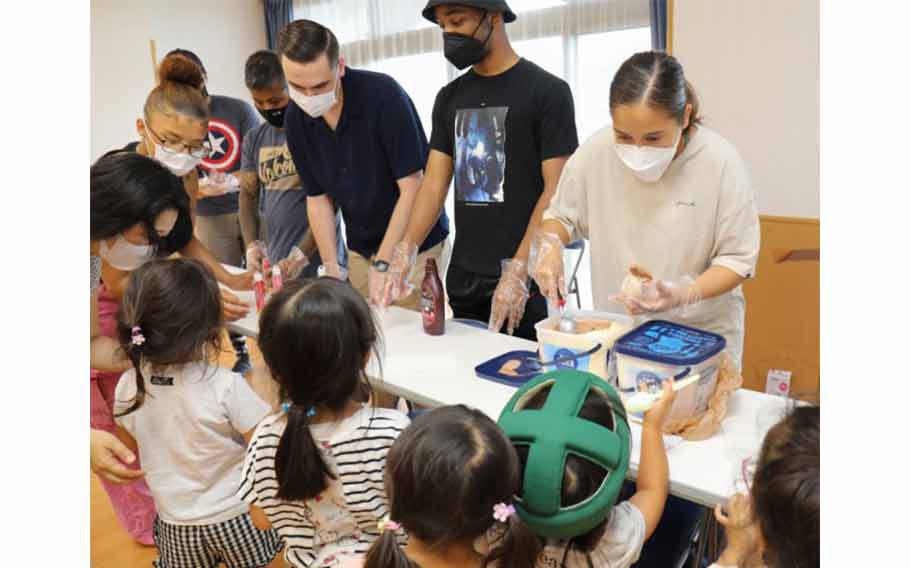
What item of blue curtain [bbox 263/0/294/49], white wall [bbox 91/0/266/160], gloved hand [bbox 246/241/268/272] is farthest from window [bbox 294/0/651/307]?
gloved hand [bbox 246/241/268/272]

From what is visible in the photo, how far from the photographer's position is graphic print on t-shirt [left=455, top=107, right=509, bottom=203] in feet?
8.13

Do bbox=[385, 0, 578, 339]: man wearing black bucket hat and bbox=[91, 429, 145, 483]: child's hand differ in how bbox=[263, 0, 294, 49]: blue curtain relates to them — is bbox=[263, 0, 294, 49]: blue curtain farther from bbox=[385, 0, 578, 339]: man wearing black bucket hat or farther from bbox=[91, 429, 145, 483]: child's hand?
bbox=[91, 429, 145, 483]: child's hand

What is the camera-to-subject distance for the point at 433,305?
7.61 ft

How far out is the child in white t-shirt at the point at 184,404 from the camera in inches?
67.7

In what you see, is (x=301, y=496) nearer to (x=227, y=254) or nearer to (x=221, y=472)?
(x=221, y=472)

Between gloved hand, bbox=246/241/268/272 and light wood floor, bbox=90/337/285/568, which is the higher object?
gloved hand, bbox=246/241/268/272

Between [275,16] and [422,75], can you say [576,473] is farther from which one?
[275,16]

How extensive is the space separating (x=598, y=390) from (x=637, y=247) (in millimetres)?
848

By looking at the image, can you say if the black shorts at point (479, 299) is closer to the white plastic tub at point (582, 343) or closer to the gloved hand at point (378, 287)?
the gloved hand at point (378, 287)

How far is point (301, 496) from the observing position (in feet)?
4.50

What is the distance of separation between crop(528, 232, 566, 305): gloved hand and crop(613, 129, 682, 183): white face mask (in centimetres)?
31
